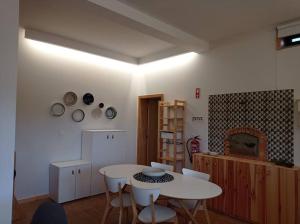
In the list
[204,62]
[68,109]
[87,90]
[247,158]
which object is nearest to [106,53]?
[87,90]

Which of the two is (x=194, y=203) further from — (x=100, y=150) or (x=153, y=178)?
(x=100, y=150)

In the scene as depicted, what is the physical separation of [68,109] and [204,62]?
2867 millimetres

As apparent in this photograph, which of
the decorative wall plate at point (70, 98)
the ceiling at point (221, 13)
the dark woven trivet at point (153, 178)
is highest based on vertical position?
the ceiling at point (221, 13)

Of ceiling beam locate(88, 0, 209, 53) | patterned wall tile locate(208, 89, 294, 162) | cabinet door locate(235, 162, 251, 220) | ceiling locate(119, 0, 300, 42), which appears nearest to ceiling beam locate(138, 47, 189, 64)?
ceiling beam locate(88, 0, 209, 53)

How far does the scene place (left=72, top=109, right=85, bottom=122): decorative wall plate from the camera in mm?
4562

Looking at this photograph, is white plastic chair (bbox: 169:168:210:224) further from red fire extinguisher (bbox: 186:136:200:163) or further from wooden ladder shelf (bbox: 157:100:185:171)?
wooden ladder shelf (bbox: 157:100:185:171)

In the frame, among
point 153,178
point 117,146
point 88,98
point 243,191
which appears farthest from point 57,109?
point 243,191

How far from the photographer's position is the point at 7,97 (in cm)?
197

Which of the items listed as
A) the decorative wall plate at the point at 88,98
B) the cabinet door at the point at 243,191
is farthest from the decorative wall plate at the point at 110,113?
the cabinet door at the point at 243,191

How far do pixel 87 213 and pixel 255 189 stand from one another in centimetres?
259

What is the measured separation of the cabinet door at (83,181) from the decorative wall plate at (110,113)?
1283 millimetres

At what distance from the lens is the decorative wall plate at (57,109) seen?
427 cm

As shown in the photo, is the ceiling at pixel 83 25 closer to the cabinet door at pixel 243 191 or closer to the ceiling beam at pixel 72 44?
the ceiling beam at pixel 72 44

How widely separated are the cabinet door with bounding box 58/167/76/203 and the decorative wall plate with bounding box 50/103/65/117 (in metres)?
1.06
